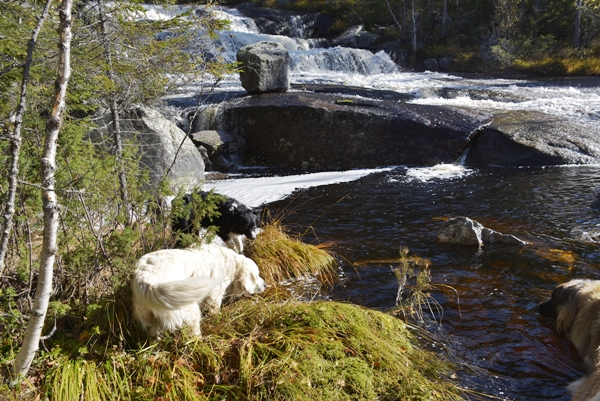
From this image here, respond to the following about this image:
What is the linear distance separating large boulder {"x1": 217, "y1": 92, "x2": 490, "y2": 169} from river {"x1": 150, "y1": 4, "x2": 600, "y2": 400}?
2.47 ft

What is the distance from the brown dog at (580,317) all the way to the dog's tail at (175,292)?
9.07ft

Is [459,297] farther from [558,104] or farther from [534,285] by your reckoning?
[558,104]

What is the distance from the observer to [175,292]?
3.18m

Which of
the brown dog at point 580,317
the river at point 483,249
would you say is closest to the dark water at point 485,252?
the river at point 483,249

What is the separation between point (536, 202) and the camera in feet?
29.5

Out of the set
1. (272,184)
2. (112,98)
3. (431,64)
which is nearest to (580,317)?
(112,98)

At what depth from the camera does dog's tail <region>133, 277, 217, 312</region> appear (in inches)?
124

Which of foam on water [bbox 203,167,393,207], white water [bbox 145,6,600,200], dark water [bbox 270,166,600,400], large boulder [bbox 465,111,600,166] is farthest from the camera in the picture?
large boulder [bbox 465,111,600,166]

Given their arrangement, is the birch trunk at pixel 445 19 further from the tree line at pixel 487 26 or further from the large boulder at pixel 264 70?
the large boulder at pixel 264 70

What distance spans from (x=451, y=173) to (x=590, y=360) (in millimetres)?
7708

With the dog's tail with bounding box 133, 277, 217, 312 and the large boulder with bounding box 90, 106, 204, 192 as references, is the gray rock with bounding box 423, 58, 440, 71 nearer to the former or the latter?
the large boulder with bounding box 90, 106, 204, 192

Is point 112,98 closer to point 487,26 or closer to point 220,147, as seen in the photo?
point 220,147

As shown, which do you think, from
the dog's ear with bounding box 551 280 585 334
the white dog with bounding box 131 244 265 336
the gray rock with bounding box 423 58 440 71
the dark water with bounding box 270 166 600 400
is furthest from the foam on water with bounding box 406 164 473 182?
the gray rock with bounding box 423 58 440 71

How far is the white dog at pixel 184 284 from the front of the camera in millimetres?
3199
